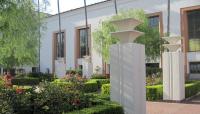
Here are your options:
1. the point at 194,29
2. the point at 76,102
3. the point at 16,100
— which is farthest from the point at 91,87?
the point at 194,29

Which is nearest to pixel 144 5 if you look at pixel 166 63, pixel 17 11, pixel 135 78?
pixel 166 63

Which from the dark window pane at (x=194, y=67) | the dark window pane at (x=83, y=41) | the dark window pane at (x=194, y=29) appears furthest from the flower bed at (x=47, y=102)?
the dark window pane at (x=83, y=41)

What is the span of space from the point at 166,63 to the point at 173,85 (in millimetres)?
1202

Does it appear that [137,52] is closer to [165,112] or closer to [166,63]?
[165,112]

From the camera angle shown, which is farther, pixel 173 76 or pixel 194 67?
pixel 194 67

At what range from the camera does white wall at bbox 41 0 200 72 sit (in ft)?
137

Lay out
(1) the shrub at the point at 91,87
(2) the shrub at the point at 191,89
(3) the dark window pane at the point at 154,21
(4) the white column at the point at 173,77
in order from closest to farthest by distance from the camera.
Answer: (4) the white column at the point at 173,77, (2) the shrub at the point at 191,89, (1) the shrub at the point at 91,87, (3) the dark window pane at the point at 154,21

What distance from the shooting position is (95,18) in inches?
2037

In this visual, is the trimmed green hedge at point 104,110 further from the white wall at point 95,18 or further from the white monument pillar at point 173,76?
the white wall at point 95,18

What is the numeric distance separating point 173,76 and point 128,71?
762cm

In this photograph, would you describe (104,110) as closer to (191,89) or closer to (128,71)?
(128,71)

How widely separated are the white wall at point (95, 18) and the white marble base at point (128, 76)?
1247 inches

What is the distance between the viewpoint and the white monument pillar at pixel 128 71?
10.3m

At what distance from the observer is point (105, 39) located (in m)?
36.3
